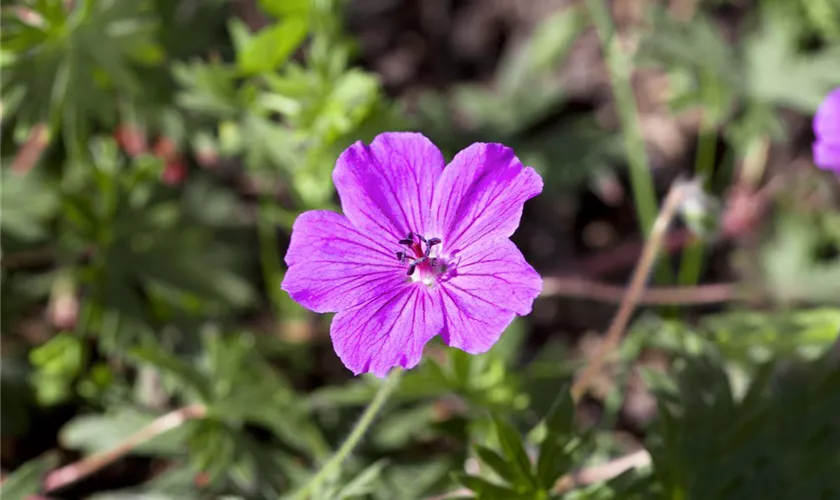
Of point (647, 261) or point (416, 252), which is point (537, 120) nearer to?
point (647, 261)

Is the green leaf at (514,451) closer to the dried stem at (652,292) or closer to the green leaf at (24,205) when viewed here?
the dried stem at (652,292)

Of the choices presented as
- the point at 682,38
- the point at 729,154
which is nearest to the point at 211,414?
the point at 682,38

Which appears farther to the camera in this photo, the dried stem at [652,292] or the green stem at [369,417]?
the dried stem at [652,292]

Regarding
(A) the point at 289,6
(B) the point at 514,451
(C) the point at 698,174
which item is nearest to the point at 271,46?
(A) the point at 289,6

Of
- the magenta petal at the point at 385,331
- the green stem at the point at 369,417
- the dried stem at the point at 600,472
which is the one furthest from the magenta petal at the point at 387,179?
the dried stem at the point at 600,472

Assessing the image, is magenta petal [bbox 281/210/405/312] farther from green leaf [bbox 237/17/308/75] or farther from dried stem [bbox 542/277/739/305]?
dried stem [bbox 542/277/739/305]

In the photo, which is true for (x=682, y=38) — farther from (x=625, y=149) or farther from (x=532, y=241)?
(x=532, y=241)
